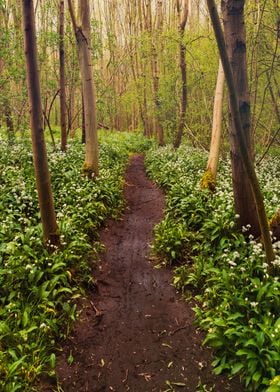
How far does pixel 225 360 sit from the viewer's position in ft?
13.3

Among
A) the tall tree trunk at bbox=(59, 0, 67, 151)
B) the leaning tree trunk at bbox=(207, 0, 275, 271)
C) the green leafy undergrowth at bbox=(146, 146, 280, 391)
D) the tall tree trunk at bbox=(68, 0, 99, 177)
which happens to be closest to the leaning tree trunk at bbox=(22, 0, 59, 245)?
the green leafy undergrowth at bbox=(146, 146, 280, 391)

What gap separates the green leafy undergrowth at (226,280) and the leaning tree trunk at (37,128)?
2377 mm

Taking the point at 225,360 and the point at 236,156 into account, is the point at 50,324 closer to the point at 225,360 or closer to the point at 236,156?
the point at 225,360

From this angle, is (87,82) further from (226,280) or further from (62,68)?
(226,280)

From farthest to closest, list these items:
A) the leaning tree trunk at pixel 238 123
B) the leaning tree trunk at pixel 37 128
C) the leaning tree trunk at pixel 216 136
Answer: the leaning tree trunk at pixel 216 136 < the leaning tree trunk at pixel 37 128 < the leaning tree trunk at pixel 238 123

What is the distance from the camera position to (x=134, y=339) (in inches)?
184

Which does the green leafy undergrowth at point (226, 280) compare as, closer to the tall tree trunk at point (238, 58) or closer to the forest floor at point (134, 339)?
the forest floor at point (134, 339)

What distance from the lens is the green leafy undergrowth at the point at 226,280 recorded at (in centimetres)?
374

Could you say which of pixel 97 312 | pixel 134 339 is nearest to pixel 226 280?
pixel 134 339

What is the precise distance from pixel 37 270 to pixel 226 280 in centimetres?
287

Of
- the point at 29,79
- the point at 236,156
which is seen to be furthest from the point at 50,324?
the point at 236,156

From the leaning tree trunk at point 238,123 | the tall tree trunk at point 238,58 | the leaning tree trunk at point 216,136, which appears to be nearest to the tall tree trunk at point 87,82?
the leaning tree trunk at point 216,136

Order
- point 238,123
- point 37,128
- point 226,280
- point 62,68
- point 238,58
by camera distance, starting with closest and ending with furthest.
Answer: point 238,123 < point 226,280 < point 37,128 < point 238,58 < point 62,68

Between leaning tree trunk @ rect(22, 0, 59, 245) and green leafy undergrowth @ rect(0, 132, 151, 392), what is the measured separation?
0.28 metres
